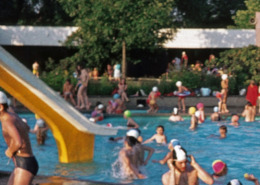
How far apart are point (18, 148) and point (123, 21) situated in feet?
70.6

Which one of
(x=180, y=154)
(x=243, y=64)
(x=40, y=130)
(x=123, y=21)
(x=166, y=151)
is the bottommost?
(x=166, y=151)

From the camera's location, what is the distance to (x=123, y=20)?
95.0 ft

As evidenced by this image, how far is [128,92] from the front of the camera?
27.0 metres

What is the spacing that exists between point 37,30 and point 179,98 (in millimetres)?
15617

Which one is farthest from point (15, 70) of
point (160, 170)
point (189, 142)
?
point (189, 142)

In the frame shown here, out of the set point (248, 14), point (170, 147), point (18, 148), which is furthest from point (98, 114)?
point (248, 14)

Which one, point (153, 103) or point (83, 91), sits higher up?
point (83, 91)

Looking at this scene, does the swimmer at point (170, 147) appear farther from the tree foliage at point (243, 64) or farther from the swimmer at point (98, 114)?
the tree foliage at point (243, 64)

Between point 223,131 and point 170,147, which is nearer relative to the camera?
point 170,147

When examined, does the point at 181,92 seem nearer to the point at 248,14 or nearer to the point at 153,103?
the point at 153,103

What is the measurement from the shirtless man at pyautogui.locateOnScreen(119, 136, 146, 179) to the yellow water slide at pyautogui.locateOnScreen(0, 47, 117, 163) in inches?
25.9

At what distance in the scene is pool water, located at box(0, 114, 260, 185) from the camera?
13.7m

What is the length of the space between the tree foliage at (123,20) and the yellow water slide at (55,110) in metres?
15.4

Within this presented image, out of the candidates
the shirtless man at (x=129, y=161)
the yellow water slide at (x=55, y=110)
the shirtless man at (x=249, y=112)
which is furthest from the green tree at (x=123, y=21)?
the shirtless man at (x=129, y=161)
